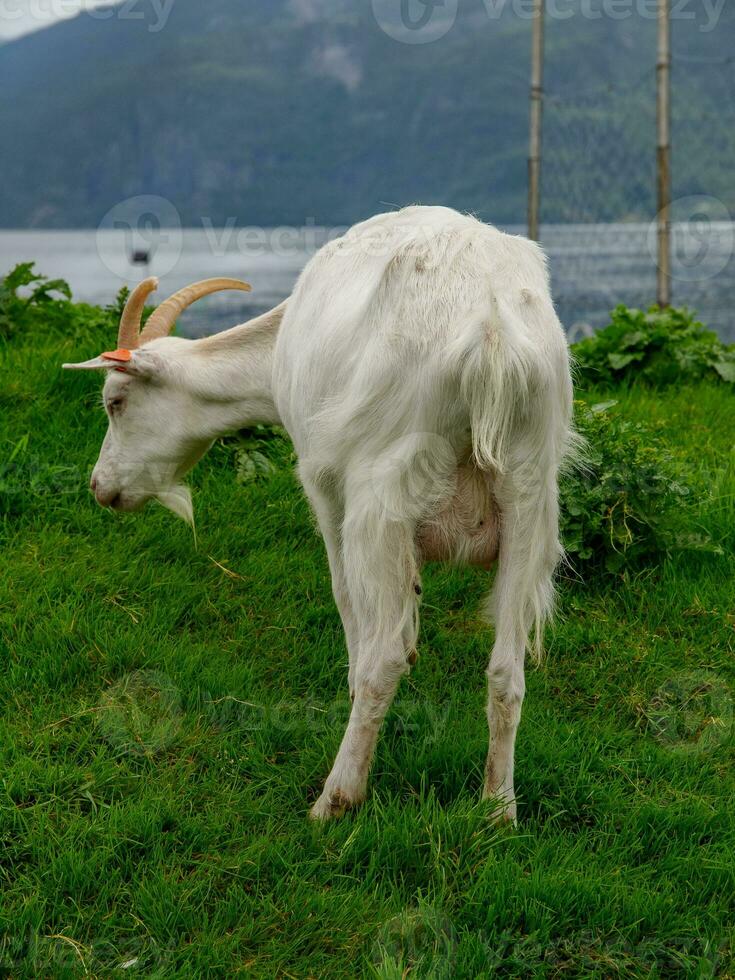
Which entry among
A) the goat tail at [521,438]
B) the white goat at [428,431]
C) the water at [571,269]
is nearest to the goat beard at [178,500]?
the white goat at [428,431]

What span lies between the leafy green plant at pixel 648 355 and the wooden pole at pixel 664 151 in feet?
2.92

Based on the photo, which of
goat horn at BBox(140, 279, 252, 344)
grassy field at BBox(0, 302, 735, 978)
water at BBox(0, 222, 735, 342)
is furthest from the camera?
water at BBox(0, 222, 735, 342)

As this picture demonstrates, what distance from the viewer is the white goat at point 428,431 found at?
2.87 meters

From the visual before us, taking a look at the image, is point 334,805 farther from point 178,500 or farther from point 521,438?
point 178,500

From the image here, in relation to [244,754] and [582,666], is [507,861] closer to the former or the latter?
[244,754]

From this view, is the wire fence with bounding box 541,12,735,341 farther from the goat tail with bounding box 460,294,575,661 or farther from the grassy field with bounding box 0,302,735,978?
the goat tail with bounding box 460,294,575,661

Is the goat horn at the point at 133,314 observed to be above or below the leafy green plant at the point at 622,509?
above

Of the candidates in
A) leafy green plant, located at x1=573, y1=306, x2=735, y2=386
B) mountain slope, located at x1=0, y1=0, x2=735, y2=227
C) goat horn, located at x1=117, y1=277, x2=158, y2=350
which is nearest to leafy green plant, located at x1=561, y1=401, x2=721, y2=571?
mountain slope, located at x1=0, y1=0, x2=735, y2=227

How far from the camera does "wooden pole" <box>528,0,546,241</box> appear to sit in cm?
807

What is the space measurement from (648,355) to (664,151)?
184cm

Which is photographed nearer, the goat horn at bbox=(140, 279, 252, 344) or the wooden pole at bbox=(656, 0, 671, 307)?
the goat horn at bbox=(140, 279, 252, 344)

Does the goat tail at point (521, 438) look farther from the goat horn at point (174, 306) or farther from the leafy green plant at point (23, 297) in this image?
the leafy green plant at point (23, 297)

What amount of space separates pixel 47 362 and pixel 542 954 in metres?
4.63

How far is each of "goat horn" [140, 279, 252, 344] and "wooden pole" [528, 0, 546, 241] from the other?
13.8ft
